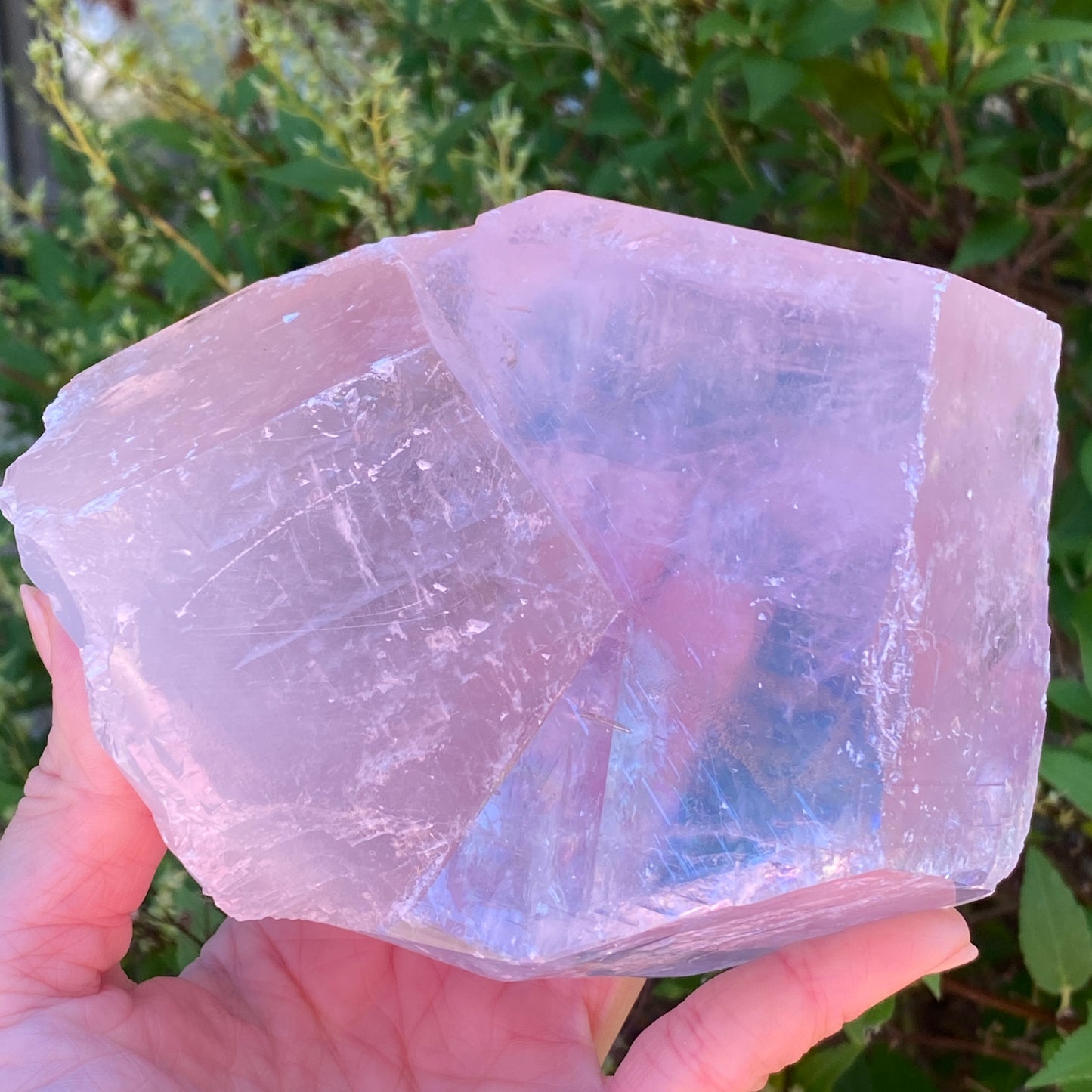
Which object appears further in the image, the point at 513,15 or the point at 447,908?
the point at 513,15

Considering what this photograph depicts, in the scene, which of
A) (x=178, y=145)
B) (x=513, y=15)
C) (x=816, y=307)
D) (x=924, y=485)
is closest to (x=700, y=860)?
(x=924, y=485)

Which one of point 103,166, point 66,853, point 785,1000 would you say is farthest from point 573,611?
point 103,166

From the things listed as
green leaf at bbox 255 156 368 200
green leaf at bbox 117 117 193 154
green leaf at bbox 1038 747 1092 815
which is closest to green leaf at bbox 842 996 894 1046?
green leaf at bbox 1038 747 1092 815

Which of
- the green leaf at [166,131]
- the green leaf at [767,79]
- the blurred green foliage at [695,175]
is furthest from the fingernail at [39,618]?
the green leaf at [767,79]

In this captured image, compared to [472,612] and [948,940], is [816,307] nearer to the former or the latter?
[472,612]

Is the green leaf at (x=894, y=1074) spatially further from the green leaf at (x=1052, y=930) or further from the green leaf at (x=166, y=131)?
the green leaf at (x=166, y=131)

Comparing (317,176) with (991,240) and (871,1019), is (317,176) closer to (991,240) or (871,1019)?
(991,240)
